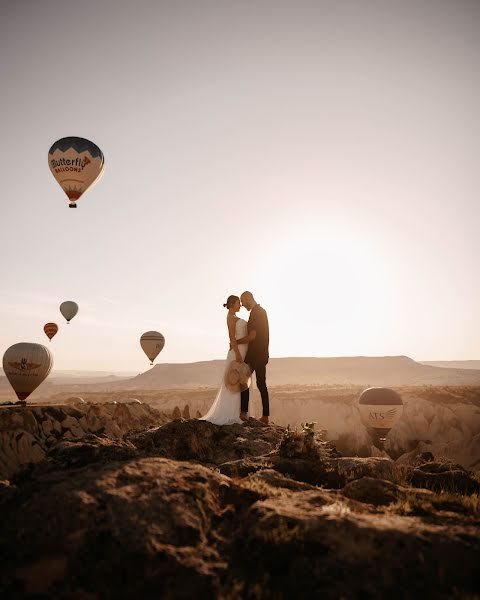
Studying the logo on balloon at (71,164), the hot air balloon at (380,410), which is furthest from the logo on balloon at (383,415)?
the logo on balloon at (71,164)

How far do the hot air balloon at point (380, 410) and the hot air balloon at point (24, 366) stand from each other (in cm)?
2361

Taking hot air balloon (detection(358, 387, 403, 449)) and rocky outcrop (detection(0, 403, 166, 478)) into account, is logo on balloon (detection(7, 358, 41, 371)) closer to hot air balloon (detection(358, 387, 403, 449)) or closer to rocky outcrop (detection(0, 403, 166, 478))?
rocky outcrop (detection(0, 403, 166, 478))

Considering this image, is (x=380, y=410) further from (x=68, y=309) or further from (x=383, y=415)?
(x=68, y=309)

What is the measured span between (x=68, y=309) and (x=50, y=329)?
136 inches

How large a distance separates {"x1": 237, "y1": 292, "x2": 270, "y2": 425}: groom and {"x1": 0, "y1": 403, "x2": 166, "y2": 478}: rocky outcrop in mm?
9467

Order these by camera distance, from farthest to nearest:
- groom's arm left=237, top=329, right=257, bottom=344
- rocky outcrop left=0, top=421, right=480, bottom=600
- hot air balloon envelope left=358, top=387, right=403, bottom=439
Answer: hot air balloon envelope left=358, top=387, right=403, bottom=439 < groom's arm left=237, top=329, right=257, bottom=344 < rocky outcrop left=0, top=421, right=480, bottom=600

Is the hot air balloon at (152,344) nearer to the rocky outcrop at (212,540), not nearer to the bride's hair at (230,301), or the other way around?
the bride's hair at (230,301)

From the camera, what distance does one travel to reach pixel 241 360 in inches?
387

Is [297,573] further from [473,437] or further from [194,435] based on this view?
[473,437]

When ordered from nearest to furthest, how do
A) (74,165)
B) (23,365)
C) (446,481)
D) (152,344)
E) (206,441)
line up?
1. (446,481)
2. (206,441)
3. (74,165)
4. (23,365)
5. (152,344)

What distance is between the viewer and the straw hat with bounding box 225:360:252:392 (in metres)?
9.56

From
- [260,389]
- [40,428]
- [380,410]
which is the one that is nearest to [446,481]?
[260,389]

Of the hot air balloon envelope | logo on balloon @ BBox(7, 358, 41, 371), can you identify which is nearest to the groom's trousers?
the hot air balloon envelope

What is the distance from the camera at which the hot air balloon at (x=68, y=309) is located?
5672cm
